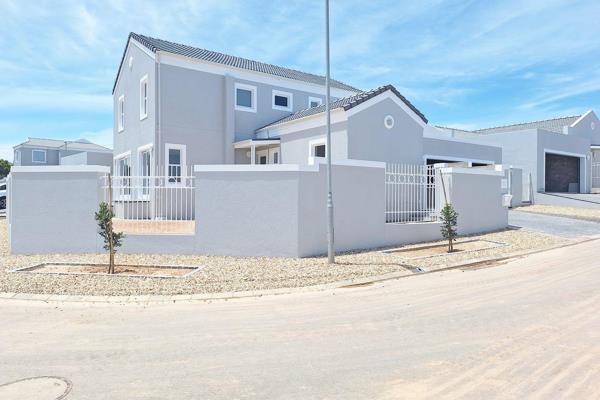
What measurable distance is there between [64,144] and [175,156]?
36.6 metres

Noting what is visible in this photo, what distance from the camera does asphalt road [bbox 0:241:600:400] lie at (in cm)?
365

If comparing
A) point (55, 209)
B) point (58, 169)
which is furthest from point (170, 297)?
point (58, 169)

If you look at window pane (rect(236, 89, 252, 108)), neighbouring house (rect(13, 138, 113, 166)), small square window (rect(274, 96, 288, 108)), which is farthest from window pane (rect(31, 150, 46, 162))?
small square window (rect(274, 96, 288, 108))

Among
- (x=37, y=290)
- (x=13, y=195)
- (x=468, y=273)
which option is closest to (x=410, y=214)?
(x=468, y=273)

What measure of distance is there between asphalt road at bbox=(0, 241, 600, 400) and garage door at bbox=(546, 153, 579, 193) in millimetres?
22576

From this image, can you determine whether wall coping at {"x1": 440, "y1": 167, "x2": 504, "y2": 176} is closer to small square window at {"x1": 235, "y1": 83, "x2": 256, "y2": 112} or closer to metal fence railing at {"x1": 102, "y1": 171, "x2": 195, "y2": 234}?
metal fence railing at {"x1": 102, "y1": 171, "x2": 195, "y2": 234}

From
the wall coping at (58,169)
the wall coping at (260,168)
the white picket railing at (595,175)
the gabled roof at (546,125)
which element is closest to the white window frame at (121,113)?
the wall coping at (58,169)

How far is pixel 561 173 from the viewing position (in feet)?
91.5

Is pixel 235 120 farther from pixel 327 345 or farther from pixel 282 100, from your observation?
pixel 327 345

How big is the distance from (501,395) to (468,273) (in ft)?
18.8

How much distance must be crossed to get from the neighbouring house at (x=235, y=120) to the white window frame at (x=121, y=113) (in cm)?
5

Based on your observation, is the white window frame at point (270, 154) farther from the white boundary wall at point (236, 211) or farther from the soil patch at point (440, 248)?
the soil patch at point (440, 248)

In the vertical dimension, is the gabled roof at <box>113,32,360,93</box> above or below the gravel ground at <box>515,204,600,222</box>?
above

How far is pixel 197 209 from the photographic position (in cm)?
1031
